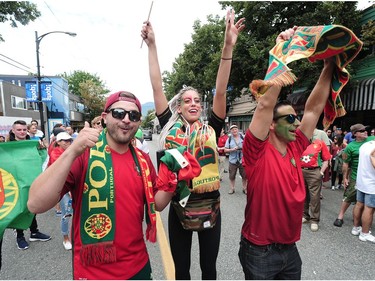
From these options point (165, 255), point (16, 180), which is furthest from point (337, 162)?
point (16, 180)

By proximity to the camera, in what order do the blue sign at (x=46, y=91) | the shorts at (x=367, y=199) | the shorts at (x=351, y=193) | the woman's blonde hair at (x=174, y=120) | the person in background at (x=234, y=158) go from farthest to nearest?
the blue sign at (x=46, y=91) < the person in background at (x=234, y=158) < the shorts at (x=351, y=193) < the shorts at (x=367, y=199) < the woman's blonde hair at (x=174, y=120)

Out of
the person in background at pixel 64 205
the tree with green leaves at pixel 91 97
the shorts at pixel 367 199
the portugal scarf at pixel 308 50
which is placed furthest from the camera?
the tree with green leaves at pixel 91 97

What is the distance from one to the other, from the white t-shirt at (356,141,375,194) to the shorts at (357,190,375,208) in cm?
7

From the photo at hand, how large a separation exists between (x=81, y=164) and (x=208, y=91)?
24.3m

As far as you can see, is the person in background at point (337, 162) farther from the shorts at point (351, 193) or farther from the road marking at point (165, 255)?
the road marking at point (165, 255)

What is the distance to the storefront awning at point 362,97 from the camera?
9.97 metres

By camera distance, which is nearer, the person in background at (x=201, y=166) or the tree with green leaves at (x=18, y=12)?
the person in background at (x=201, y=166)

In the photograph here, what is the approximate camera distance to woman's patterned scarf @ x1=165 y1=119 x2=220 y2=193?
1977 millimetres

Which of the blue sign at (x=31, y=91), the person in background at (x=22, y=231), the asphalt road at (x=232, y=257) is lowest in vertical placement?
the asphalt road at (x=232, y=257)

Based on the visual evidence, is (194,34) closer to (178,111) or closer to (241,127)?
(241,127)

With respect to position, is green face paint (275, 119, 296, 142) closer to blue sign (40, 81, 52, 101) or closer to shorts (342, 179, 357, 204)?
shorts (342, 179, 357, 204)

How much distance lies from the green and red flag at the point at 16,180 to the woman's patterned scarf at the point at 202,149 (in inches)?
45.7

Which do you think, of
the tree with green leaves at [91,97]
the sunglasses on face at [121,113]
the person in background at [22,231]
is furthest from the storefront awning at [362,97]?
the tree with green leaves at [91,97]

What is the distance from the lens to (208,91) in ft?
82.4
